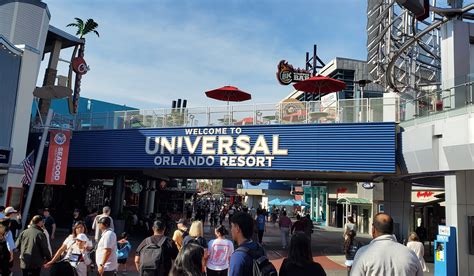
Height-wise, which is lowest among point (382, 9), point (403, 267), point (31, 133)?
point (403, 267)

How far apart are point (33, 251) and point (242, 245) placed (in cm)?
506

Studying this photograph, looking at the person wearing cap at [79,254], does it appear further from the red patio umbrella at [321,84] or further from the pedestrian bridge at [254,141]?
the red patio umbrella at [321,84]

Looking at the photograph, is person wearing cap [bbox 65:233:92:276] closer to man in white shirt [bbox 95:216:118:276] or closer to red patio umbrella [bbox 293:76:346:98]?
man in white shirt [bbox 95:216:118:276]

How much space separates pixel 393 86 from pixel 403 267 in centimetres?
2514

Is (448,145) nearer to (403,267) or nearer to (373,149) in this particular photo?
(373,149)

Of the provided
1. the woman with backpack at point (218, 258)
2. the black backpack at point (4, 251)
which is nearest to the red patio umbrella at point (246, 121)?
the woman with backpack at point (218, 258)

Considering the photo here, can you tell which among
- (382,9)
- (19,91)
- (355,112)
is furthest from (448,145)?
(19,91)

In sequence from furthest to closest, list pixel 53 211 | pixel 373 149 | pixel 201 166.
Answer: pixel 53 211
pixel 201 166
pixel 373 149

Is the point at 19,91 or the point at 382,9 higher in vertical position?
the point at 382,9

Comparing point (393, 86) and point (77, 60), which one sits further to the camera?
point (77, 60)

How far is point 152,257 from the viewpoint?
6398 millimetres

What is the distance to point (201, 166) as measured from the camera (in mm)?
18984

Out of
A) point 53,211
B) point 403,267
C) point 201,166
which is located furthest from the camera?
point 53,211

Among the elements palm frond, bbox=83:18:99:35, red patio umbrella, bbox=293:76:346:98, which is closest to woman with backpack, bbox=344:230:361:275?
red patio umbrella, bbox=293:76:346:98
